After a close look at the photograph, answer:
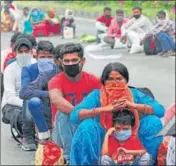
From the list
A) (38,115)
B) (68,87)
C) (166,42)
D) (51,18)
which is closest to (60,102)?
(68,87)

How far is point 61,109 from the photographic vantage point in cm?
672

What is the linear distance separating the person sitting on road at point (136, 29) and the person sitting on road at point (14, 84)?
9749 millimetres

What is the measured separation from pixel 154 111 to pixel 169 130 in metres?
1.57

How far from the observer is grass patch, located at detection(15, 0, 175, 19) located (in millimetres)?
30578

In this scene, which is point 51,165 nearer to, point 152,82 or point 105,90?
point 105,90

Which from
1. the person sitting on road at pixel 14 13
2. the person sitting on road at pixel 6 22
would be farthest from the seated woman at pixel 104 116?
the person sitting on road at pixel 6 22

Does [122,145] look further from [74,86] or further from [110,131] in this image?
[74,86]

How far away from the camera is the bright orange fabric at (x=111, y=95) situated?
6160mm

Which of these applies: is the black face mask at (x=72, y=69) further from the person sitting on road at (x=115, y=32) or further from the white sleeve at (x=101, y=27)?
the white sleeve at (x=101, y=27)

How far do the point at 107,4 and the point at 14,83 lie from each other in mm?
27488

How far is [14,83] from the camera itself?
328 inches

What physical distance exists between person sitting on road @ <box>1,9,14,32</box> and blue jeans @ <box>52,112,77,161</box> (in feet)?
61.9

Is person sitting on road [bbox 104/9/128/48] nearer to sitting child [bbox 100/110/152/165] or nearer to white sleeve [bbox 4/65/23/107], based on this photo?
white sleeve [bbox 4/65/23/107]

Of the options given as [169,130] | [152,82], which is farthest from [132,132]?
[152,82]
